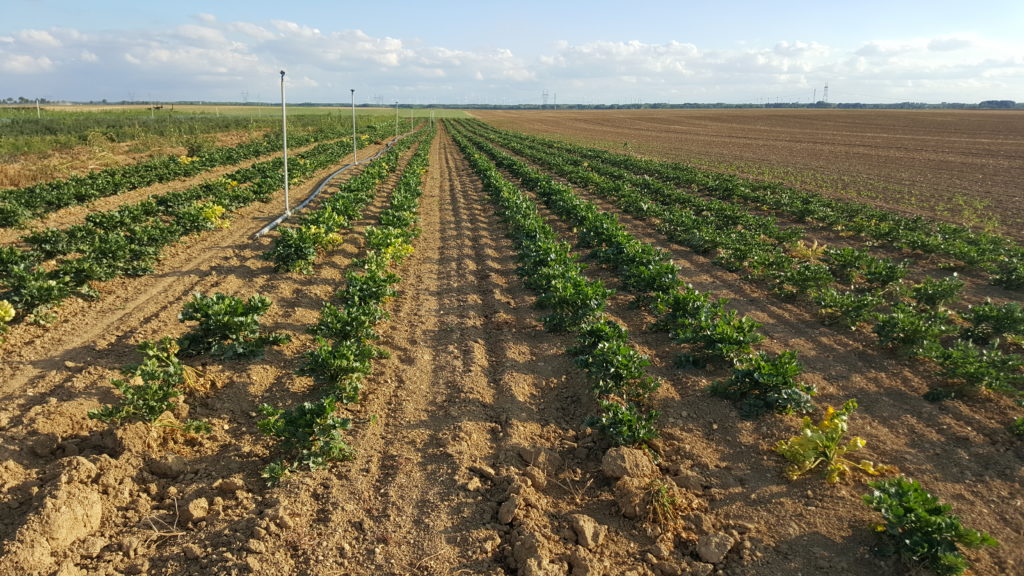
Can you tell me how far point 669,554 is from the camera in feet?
13.9

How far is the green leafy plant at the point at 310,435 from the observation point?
16.4 feet

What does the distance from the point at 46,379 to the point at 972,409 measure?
444 inches

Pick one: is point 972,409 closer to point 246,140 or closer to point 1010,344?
point 1010,344

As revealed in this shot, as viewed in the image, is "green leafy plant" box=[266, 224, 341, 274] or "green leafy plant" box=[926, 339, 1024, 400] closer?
"green leafy plant" box=[926, 339, 1024, 400]

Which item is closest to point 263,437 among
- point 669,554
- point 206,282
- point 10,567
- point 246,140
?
point 10,567

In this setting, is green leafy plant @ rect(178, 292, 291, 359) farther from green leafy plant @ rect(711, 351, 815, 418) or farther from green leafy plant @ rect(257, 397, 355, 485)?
green leafy plant @ rect(711, 351, 815, 418)

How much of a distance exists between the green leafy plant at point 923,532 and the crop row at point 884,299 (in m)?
3.12

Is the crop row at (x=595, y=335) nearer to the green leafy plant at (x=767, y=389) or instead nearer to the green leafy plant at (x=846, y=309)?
the green leafy plant at (x=767, y=389)

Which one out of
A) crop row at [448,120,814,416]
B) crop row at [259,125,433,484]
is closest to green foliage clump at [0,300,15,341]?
crop row at [259,125,433,484]

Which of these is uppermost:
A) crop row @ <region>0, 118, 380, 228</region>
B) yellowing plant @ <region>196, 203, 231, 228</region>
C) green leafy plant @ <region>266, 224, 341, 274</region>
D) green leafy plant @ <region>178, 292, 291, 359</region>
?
crop row @ <region>0, 118, 380, 228</region>

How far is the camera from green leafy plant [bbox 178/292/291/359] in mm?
6715

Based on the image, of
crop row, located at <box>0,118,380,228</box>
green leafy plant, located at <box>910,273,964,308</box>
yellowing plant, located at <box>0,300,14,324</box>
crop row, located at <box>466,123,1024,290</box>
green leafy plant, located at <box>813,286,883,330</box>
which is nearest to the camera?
yellowing plant, located at <box>0,300,14,324</box>

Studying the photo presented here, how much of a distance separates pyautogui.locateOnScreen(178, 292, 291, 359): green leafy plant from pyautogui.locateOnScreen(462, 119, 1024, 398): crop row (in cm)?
867

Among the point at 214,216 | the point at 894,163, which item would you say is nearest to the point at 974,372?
the point at 214,216
